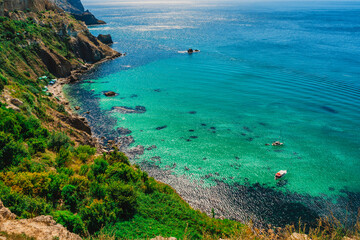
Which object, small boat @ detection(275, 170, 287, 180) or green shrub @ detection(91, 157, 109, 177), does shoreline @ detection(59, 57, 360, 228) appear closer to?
small boat @ detection(275, 170, 287, 180)

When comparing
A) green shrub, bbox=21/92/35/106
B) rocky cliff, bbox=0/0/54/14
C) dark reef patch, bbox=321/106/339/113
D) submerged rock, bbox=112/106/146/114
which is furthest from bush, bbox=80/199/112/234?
rocky cliff, bbox=0/0/54/14

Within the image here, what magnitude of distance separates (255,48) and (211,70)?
142ft

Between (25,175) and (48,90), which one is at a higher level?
(25,175)

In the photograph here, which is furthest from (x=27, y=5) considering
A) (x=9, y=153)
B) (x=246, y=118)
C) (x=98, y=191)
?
(x=98, y=191)

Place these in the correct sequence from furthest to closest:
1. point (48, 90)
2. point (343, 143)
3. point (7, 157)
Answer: point (48, 90), point (343, 143), point (7, 157)

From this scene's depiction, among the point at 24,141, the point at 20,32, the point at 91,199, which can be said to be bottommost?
the point at 91,199

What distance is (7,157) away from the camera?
24562mm

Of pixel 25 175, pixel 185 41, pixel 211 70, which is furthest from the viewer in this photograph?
pixel 185 41

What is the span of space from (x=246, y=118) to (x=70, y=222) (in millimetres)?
48992

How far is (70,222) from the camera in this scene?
61.4ft

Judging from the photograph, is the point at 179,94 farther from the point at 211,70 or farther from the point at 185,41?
the point at 185,41

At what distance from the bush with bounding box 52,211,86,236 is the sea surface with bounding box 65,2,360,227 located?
19.4 meters

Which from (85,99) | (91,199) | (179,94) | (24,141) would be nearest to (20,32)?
(85,99)

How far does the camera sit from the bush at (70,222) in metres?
18.4
